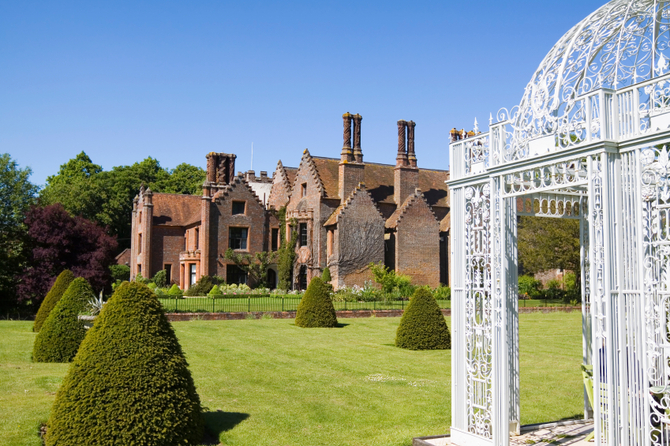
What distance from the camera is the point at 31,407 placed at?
384 inches

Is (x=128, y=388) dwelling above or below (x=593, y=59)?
below

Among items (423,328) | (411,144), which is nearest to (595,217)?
(423,328)

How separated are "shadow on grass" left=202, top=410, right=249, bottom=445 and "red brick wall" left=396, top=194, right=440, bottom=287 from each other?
32.9 m

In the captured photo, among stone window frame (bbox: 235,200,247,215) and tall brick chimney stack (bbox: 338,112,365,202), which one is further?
stone window frame (bbox: 235,200,247,215)

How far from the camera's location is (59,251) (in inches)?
1086

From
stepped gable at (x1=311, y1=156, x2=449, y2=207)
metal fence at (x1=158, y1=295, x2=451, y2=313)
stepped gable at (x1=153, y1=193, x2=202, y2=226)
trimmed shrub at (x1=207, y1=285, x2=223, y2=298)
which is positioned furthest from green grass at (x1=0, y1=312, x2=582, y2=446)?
stepped gable at (x1=153, y1=193, x2=202, y2=226)

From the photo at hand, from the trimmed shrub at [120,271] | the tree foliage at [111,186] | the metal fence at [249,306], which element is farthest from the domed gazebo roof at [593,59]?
the tree foliage at [111,186]

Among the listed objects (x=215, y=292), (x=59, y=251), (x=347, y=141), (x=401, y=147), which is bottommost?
(x=215, y=292)

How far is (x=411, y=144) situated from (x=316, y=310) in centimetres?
2280

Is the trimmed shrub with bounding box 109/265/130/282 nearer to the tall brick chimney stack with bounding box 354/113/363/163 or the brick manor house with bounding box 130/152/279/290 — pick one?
the brick manor house with bounding box 130/152/279/290

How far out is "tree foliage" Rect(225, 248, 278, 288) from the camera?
43156mm

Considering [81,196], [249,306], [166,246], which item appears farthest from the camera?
[81,196]

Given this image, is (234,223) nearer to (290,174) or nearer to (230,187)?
(230,187)

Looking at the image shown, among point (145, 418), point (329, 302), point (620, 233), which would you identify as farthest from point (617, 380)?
point (329, 302)
